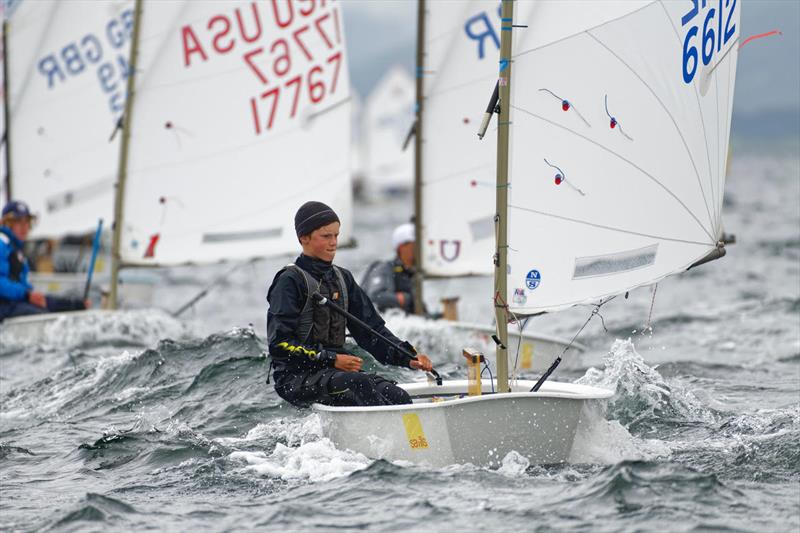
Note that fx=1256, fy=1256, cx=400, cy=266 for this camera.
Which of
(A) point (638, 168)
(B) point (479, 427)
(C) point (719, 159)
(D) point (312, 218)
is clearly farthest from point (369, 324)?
(C) point (719, 159)

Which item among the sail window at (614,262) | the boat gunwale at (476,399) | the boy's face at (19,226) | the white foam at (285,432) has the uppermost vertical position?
the boy's face at (19,226)

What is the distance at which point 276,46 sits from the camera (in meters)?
14.3

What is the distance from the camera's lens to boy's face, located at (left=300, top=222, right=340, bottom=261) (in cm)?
723

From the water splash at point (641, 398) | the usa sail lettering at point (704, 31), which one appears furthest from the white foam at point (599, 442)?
the usa sail lettering at point (704, 31)

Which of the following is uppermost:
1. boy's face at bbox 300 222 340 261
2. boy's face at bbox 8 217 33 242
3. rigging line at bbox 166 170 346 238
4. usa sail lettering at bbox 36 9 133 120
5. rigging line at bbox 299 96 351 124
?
usa sail lettering at bbox 36 9 133 120

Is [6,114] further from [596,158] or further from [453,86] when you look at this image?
[596,158]

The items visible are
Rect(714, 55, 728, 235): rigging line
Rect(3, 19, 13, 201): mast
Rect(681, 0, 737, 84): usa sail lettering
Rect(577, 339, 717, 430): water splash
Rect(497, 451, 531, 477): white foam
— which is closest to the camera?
Rect(497, 451, 531, 477): white foam

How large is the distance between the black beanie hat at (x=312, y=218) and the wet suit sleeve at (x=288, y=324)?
0.28 m

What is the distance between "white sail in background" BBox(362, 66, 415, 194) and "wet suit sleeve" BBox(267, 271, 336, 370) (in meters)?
50.2

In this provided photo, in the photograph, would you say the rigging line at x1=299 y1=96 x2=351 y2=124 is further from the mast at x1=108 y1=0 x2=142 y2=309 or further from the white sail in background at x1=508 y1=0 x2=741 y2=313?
the white sail in background at x1=508 y1=0 x2=741 y2=313

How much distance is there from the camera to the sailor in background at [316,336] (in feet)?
23.4

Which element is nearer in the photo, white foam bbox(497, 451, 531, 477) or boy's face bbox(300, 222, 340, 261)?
white foam bbox(497, 451, 531, 477)

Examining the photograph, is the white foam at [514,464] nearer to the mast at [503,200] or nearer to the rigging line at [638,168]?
the mast at [503,200]

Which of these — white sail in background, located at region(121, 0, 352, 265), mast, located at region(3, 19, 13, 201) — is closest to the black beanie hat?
white sail in background, located at region(121, 0, 352, 265)
